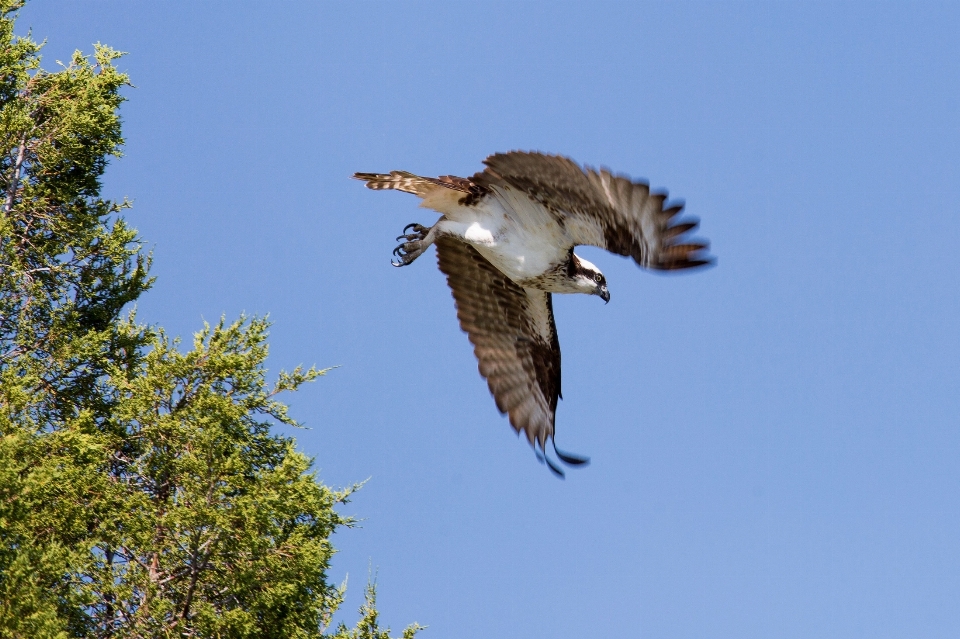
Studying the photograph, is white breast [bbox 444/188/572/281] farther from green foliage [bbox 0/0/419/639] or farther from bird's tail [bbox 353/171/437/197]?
green foliage [bbox 0/0/419/639]

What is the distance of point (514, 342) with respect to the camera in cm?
1138

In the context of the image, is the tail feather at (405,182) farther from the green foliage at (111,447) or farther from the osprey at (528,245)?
the green foliage at (111,447)

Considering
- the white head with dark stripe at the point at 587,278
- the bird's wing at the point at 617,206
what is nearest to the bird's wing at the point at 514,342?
the white head with dark stripe at the point at 587,278

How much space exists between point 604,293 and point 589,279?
17 centimetres

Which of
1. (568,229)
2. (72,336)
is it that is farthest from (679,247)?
(72,336)

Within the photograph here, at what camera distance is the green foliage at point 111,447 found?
11.5 metres

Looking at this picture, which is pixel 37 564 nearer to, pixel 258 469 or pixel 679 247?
pixel 258 469

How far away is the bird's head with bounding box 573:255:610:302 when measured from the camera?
10.0 meters

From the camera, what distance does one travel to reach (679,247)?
8.57m

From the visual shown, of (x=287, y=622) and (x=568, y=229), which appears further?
(x=287, y=622)

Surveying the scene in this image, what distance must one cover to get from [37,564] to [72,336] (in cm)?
365

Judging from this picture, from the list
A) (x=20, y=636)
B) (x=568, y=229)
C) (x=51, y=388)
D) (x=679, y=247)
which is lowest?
(x=20, y=636)

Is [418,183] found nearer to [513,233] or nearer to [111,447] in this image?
[513,233]

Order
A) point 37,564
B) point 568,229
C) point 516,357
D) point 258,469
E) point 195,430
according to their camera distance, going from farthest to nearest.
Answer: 1. point 258,469
2. point 195,430
3. point 516,357
4. point 37,564
5. point 568,229
